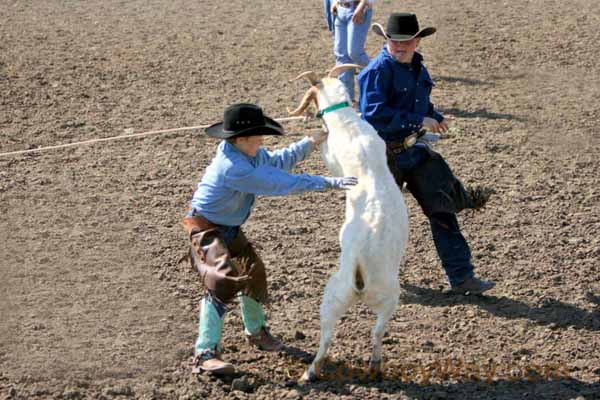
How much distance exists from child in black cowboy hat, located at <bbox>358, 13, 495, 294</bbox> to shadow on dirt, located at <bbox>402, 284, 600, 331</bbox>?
0.11 meters

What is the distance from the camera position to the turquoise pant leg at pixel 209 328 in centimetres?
608

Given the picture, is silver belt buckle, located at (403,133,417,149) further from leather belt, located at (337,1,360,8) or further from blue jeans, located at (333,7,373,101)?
leather belt, located at (337,1,360,8)

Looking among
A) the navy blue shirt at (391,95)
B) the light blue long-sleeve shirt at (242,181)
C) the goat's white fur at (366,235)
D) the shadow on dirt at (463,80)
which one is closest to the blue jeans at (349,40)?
the shadow on dirt at (463,80)

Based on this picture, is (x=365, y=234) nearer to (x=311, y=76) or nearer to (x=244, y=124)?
(x=244, y=124)

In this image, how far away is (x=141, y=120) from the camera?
36.9 feet

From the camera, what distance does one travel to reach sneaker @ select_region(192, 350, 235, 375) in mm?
6023

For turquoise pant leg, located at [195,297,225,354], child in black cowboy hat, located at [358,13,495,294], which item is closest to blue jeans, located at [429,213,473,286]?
child in black cowboy hat, located at [358,13,495,294]

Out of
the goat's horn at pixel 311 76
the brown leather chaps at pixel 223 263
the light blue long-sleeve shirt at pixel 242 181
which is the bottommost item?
the brown leather chaps at pixel 223 263

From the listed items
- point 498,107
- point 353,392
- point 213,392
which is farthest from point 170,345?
point 498,107

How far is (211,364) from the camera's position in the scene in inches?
239

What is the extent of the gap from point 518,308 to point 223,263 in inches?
90.8

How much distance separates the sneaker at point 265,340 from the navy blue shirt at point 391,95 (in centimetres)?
161

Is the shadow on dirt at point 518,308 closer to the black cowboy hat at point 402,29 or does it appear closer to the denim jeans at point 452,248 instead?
the denim jeans at point 452,248

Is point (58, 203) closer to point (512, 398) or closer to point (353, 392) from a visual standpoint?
point (353, 392)
